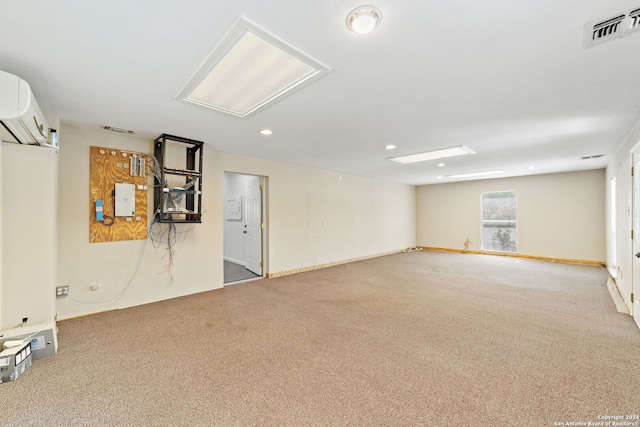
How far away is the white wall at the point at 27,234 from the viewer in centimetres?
252

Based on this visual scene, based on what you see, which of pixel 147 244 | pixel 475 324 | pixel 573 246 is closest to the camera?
pixel 475 324

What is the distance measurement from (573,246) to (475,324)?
20.4 ft

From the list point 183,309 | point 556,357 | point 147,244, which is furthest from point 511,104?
point 147,244

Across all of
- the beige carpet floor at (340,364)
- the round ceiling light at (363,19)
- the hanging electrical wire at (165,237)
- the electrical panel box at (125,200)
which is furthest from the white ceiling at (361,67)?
the beige carpet floor at (340,364)

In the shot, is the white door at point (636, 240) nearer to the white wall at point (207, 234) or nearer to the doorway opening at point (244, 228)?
the white wall at point (207, 234)

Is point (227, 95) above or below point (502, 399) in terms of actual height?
above

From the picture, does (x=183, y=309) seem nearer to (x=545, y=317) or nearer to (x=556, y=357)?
(x=556, y=357)

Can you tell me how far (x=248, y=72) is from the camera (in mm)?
2238

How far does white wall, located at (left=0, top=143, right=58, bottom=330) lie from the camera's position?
8.27 feet

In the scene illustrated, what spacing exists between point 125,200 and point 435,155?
527cm

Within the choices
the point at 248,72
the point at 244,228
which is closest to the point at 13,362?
the point at 248,72

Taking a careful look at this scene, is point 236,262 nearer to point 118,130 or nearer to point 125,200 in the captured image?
point 125,200

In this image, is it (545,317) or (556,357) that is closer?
(556,357)

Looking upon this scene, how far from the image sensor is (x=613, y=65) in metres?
2.08
